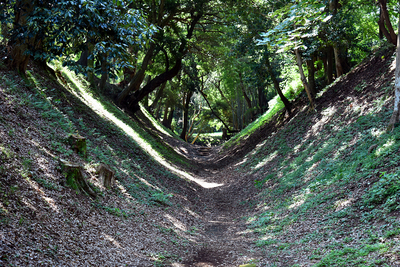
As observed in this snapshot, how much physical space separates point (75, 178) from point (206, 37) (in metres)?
15.0

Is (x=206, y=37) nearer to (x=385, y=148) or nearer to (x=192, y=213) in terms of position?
(x=192, y=213)

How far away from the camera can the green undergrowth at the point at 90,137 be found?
7.98m

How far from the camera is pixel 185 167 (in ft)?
55.7

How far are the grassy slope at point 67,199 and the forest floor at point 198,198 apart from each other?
0.09ft

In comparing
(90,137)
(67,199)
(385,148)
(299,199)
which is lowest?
(299,199)

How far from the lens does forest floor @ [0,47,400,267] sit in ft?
15.6

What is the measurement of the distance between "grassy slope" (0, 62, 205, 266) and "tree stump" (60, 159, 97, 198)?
19 centimetres

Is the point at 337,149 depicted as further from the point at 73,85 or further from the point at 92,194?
the point at 73,85

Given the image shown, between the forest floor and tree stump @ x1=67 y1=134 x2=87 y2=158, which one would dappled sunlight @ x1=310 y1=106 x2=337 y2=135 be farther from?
tree stump @ x1=67 y1=134 x2=87 y2=158

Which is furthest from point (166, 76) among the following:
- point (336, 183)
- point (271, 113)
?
point (336, 183)

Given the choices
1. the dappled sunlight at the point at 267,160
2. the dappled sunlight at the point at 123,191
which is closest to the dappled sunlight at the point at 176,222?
the dappled sunlight at the point at 123,191

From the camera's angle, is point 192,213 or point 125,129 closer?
point 192,213

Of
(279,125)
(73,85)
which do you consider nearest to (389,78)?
(279,125)

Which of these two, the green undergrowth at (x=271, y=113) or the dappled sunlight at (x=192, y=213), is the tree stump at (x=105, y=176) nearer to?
the dappled sunlight at (x=192, y=213)
